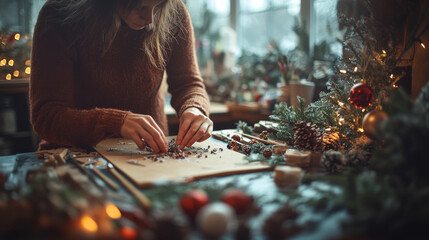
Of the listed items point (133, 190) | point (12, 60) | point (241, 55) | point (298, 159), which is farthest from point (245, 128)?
point (12, 60)

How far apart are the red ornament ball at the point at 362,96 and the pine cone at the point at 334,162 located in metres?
0.19

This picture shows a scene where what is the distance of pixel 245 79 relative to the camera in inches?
119

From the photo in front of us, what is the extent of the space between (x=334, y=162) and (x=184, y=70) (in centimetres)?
85

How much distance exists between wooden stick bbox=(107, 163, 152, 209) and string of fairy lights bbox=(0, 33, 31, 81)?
190 centimetres

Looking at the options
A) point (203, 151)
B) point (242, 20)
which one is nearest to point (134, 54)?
point (203, 151)

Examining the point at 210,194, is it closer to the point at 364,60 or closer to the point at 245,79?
the point at 364,60

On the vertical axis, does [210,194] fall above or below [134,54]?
below

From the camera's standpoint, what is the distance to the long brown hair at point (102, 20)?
1.25 m

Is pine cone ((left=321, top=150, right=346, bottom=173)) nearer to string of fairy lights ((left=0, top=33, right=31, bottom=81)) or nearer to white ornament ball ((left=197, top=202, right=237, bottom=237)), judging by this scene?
white ornament ball ((left=197, top=202, right=237, bottom=237))

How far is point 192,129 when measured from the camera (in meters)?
1.21

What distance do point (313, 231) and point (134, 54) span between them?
41.5 inches

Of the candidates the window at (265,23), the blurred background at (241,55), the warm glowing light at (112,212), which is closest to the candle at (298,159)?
the warm glowing light at (112,212)

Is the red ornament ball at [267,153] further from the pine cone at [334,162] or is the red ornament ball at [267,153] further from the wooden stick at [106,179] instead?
the wooden stick at [106,179]

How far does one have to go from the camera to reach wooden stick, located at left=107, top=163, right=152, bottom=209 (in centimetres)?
70
